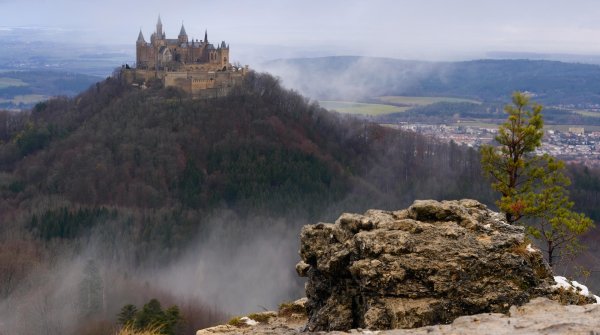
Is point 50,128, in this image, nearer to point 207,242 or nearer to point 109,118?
point 109,118

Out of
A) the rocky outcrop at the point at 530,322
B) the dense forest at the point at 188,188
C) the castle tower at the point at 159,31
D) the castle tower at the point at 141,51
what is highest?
the castle tower at the point at 159,31

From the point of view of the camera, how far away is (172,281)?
66312 mm

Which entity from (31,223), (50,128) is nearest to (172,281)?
(31,223)

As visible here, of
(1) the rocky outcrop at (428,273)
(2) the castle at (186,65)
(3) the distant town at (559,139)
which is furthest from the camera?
(3) the distant town at (559,139)

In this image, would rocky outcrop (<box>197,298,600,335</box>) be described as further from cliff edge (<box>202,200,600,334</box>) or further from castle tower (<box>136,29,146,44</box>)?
castle tower (<box>136,29,146,44</box>)

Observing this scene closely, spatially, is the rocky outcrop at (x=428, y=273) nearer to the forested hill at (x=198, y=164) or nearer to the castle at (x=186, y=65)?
the forested hill at (x=198, y=164)

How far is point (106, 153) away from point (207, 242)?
76.5 ft

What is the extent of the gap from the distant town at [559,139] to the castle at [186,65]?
44.7 m

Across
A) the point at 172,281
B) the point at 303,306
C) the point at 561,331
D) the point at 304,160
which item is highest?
the point at 561,331

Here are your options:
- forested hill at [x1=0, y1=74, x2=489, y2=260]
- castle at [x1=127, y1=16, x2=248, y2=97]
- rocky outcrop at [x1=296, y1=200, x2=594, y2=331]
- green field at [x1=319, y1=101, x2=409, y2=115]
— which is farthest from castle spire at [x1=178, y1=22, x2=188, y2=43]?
rocky outcrop at [x1=296, y1=200, x2=594, y2=331]

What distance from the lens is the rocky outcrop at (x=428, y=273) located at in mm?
9664

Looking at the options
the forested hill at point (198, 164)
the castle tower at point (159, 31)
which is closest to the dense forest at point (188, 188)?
the forested hill at point (198, 164)

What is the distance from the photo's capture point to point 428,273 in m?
9.88

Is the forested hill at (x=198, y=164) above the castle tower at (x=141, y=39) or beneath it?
beneath
